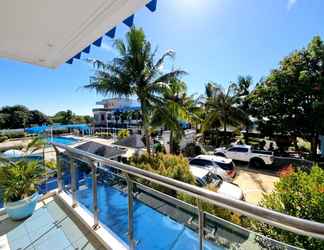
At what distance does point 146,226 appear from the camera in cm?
184

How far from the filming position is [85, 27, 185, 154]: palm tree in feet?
27.0

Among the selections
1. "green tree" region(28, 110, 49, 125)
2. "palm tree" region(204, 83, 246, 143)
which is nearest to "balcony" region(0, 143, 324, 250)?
"palm tree" region(204, 83, 246, 143)

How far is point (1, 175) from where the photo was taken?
8.64 ft

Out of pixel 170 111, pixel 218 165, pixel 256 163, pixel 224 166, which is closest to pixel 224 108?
pixel 256 163

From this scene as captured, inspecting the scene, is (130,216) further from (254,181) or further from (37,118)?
(37,118)

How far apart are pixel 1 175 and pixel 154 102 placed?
6.55m

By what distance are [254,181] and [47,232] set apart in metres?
9.97

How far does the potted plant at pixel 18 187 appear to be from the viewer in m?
2.57

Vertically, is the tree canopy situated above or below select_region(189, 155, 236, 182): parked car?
above

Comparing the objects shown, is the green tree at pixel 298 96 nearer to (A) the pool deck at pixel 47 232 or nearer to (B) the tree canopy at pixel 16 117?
(A) the pool deck at pixel 47 232

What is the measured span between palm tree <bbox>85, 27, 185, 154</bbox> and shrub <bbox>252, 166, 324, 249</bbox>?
18.8ft

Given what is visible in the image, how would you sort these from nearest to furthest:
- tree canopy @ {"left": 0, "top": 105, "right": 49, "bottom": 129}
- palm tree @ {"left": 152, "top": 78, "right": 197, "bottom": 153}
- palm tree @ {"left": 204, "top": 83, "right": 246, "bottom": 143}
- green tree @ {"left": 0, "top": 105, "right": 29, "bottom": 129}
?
palm tree @ {"left": 152, "top": 78, "right": 197, "bottom": 153} < palm tree @ {"left": 204, "top": 83, "right": 246, "bottom": 143} < tree canopy @ {"left": 0, "top": 105, "right": 49, "bottom": 129} < green tree @ {"left": 0, "top": 105, "right": 29, "bottom": 129}

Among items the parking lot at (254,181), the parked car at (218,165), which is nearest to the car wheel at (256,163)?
the parking lot at (254,181)

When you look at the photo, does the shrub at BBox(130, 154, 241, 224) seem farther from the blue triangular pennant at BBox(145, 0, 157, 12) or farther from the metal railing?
the blue triangular pennant at BBox(145, 0, 157, 12)
